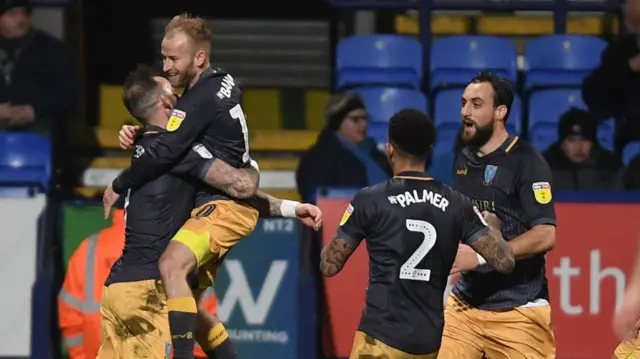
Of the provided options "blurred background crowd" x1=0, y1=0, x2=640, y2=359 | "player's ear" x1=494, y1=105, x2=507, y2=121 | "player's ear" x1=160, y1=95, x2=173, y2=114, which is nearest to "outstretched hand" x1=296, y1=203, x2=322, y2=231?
"player's ear" x1=160, y1=95, x2=173, y2=114

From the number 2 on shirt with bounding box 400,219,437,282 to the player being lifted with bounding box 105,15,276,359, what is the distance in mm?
1011

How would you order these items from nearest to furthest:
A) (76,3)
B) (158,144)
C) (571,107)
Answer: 1. (158,144)
2. (571,107)
3. (76,3)

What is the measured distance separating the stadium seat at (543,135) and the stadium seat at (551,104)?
2.5 inches

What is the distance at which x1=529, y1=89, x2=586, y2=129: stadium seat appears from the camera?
1050 centimetres

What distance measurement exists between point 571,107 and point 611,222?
1.96m

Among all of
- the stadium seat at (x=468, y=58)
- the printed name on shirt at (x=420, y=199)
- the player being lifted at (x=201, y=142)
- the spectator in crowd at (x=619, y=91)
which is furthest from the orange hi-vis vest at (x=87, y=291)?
the spectator in crowd at (x=619, y=91)

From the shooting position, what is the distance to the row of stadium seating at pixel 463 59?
35.4 feet

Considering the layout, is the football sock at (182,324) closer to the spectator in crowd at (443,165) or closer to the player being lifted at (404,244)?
the player being lifted at (404,244)

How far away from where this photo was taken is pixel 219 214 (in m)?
6.18

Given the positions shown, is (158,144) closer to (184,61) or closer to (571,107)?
(184,61)

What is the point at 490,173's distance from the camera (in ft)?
21.0

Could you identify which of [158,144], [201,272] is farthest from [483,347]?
[158,144]

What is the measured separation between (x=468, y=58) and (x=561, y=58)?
0.79m

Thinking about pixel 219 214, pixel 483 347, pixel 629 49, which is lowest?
pixel 483 347
